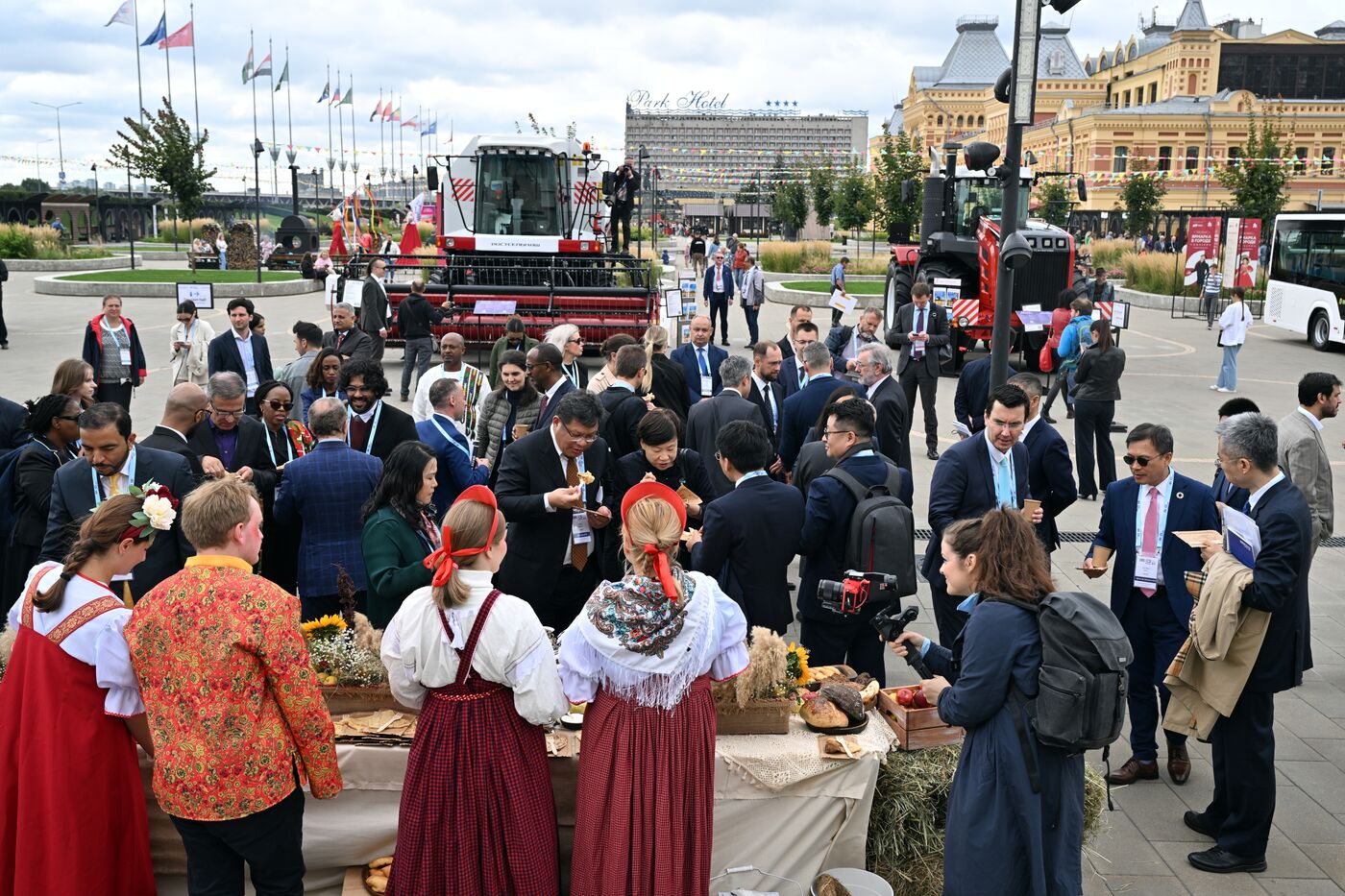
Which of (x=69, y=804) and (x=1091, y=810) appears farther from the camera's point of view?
(x=1091, y=810)

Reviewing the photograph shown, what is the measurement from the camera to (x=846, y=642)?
17.6 ft

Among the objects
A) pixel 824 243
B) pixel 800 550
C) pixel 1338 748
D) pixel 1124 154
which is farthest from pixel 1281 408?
pixel 1124 154

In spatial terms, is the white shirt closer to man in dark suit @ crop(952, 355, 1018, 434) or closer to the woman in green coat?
the woman in green coat

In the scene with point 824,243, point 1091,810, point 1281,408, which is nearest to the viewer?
point 1091,810

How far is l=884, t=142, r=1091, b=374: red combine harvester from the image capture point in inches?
722

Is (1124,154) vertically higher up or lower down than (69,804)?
higher up

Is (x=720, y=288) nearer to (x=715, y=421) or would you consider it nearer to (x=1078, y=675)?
(x=715, y=421)

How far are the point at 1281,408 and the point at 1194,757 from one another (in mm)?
12199

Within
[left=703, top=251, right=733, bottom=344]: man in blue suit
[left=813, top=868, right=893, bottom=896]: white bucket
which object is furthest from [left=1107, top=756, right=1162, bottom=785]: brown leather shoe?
[left=703, top=251, right=733, bottom=344]: man in blue suit

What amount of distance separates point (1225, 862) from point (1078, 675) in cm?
216

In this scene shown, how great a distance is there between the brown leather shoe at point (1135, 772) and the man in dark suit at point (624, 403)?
10.8 feet

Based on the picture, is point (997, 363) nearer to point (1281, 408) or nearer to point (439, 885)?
point (439, 885)

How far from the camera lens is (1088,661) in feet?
10.7

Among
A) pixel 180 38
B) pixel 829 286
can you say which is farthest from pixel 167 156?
pixel 829 286
